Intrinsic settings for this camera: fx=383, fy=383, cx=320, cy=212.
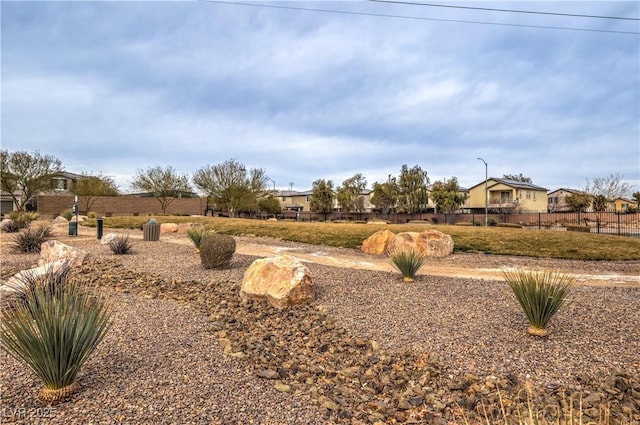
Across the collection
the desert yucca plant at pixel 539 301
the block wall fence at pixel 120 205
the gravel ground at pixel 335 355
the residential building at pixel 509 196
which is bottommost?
the gravel ground at pixel 335 355

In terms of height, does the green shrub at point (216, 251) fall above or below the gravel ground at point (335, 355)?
above

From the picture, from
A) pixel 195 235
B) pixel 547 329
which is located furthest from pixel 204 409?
pixel 195 235

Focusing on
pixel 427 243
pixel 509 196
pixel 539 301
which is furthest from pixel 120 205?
pixel 509 196

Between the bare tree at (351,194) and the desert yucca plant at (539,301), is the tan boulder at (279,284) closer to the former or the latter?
the desert yucca plant at (539,301)

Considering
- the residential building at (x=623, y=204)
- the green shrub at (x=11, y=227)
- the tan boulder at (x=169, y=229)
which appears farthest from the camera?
the residential building at (x=623, y=204)

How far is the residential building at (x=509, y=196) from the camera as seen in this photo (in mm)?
53250

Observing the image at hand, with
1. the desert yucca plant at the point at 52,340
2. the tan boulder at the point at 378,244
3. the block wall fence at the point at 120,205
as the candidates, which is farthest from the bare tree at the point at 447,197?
the desert yucca plant at the point at 52,340

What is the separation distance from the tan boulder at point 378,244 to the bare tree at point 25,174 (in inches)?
1421

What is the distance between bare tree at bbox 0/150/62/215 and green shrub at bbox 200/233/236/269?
116ft

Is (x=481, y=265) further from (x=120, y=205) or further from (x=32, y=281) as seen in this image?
(x=120, y=205)

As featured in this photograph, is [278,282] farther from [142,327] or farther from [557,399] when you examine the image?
[557,399]

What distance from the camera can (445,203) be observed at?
4588 cm

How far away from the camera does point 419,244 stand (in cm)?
1402

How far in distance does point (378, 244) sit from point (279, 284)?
7.93 metres
